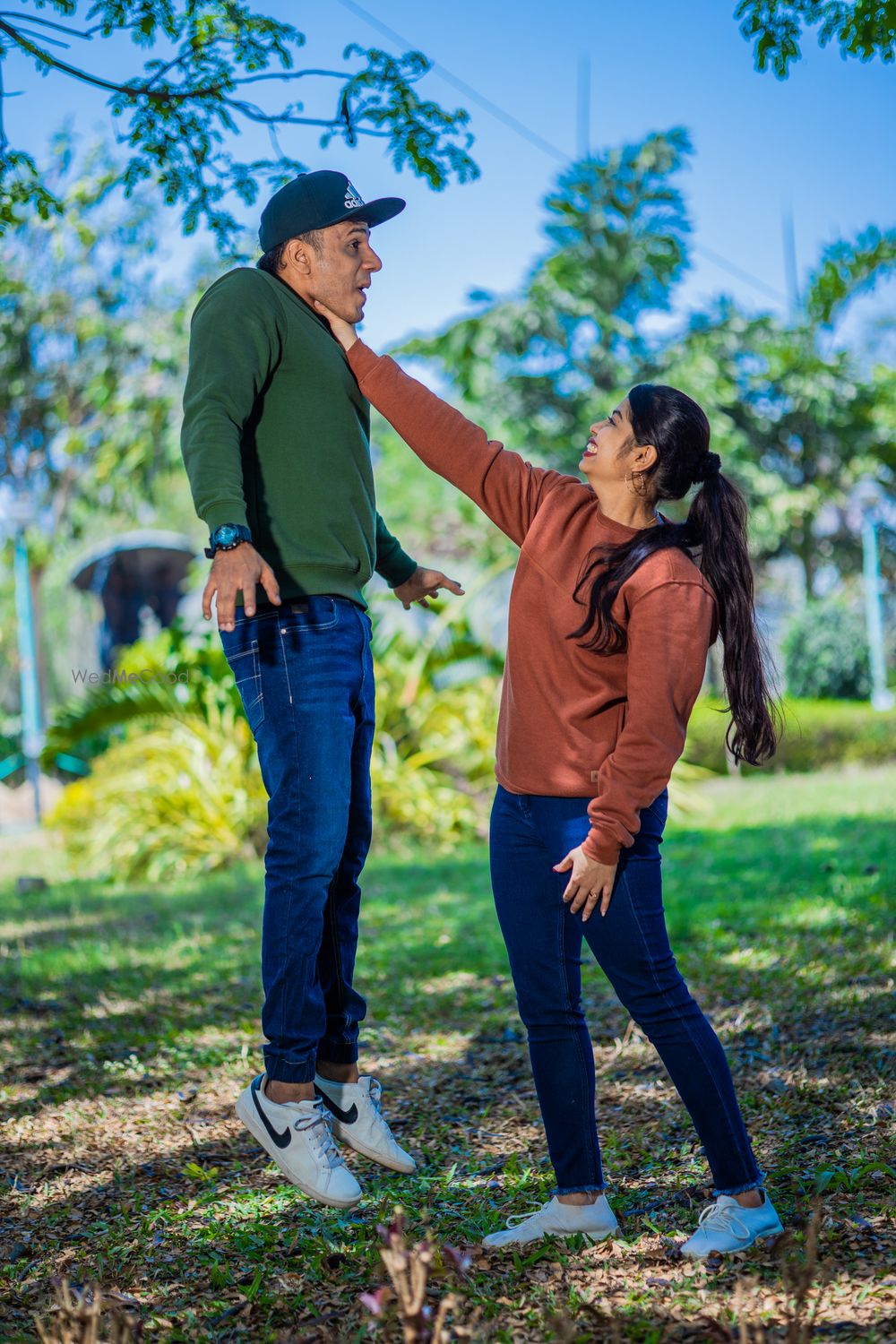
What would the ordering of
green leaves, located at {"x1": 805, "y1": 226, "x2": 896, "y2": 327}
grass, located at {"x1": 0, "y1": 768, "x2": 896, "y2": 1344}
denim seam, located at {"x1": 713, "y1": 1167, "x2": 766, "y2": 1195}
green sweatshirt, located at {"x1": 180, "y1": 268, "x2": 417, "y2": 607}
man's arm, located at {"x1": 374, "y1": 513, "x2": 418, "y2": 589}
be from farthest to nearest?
green leaves, located at {"x1": 805, "y1": 226, "x2": 896, "y2": 327}
man's arm, located at {"x1": 374, "y1": 513, "x2": 418, "y2": 589}
green sweatshirt, located at {"x1": 180, "y1": 268, "x2": 417, "y2": 607}
denim seam, located at {"x1": 713, "y1": 1167, "x2": 766, "y2": 1195}
grass, located at {"x1": 0, "y1": 768, "x2": 896, "y2": 1344}

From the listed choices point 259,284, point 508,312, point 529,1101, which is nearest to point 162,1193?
point 529,1101

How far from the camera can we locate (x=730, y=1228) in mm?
2246

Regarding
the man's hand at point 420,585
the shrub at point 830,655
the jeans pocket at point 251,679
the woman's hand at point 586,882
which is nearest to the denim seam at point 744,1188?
the woman's hand at point 586,882

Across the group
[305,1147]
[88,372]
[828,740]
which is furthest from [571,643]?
[88,372]

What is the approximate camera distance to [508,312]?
21.5 m

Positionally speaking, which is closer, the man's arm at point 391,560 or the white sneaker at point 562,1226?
the white sneaker at point 562,1226

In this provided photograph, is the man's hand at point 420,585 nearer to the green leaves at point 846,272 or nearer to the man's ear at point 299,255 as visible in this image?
the man's ear at point 299,255

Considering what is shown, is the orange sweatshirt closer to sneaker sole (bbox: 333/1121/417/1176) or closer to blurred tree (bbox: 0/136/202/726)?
sneaker sole (bbox: 333/1121/417/1176)

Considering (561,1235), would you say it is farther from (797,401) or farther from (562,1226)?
(797,401)

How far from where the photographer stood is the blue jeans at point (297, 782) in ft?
8.34

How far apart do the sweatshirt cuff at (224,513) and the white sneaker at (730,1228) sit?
1.59 meters

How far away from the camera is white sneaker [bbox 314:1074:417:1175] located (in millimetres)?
2713

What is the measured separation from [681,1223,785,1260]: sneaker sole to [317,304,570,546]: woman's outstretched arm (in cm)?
140

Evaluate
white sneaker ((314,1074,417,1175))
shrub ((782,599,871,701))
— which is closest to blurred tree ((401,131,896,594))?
shrub ((782,599,871,701))
